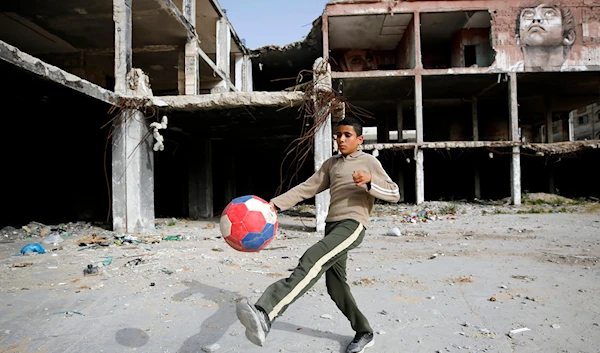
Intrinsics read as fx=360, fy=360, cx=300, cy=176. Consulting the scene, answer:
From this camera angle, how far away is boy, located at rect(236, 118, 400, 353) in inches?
79.4

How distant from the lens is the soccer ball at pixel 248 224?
7.55 feet

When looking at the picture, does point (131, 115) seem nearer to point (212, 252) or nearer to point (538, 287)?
A: point (212, 252)

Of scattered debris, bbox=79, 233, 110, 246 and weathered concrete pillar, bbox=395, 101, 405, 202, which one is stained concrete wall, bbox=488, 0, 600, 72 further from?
scattered debris, bbox=79, 233, 110, 246

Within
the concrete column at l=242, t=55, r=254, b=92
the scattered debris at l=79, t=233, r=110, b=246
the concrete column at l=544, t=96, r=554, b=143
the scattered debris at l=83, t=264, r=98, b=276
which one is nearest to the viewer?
the scattered debris at l=83, t=264, r=98, b=276

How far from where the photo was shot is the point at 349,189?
8.04ft

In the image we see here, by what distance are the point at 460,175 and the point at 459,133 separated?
7.25 ft

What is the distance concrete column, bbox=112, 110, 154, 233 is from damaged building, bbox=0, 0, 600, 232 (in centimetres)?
3

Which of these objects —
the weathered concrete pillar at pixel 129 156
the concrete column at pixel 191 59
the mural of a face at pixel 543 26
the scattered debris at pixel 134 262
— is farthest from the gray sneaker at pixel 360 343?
the mural of a face at pixel 543 26

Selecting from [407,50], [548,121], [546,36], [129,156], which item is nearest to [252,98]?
[129,156]

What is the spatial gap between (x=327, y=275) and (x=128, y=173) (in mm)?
6230

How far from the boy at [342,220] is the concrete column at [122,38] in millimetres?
6602

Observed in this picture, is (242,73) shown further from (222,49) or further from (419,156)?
(419,156)

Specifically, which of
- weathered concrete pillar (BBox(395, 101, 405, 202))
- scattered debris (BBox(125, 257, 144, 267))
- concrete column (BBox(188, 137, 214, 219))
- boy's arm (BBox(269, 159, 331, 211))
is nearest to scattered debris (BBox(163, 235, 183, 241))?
scattered debris (BBox(125, 257, 144, 267))

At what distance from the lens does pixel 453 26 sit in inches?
615
